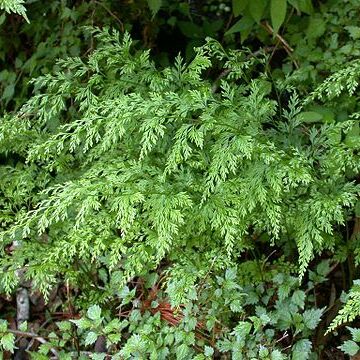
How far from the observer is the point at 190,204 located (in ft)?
6.54

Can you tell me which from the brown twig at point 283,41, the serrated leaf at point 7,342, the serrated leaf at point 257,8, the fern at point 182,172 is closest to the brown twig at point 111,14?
the brown twig at point 283,41

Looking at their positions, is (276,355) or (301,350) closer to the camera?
(276,355)

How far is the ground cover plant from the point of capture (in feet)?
6.63

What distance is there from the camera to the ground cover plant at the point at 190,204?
2.02 metres

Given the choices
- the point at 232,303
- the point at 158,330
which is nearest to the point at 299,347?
the point at 232,303

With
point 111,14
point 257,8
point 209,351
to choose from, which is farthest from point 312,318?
point 111,14

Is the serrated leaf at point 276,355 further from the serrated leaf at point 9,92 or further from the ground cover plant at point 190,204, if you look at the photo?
the serrated leaf at point 9,92

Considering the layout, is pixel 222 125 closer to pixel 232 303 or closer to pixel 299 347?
pixel 232 303

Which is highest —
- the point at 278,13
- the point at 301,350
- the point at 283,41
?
the point at 278,13

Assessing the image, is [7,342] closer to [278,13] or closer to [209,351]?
[209,351]

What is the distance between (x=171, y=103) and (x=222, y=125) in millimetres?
186

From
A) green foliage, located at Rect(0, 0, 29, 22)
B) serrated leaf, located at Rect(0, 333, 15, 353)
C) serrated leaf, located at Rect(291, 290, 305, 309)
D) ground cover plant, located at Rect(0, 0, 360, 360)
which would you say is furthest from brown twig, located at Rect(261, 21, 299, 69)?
serrated leaf, located at Rect(0, 333, 15, 353)

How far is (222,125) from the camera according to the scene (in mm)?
2006

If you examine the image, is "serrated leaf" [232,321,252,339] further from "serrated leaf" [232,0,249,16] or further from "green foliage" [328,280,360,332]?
"serrated leaf" [232,0,249,16]
